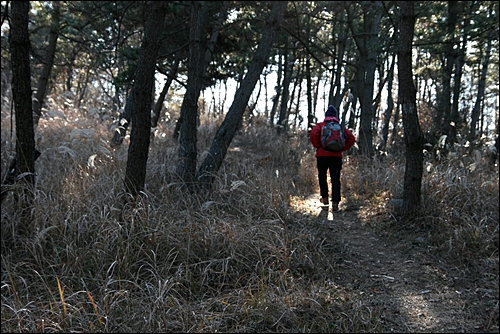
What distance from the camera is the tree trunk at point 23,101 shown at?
405cm

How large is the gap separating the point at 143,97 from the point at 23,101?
1452mm

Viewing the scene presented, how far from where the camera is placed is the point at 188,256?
138 inches

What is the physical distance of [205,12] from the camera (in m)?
7.34

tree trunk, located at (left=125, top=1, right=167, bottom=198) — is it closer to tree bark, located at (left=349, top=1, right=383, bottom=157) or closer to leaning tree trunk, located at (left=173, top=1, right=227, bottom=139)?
leaning tree trunk, located at (left=173, top=1, right=227, bottom=139)

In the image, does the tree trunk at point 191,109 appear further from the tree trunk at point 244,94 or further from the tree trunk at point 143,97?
the tree trunk at point 143,97

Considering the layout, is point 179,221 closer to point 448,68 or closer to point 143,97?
point 143,97

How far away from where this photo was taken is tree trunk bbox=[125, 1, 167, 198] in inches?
162

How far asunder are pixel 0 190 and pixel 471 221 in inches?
212

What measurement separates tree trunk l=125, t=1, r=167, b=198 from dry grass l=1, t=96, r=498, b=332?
0.31 m

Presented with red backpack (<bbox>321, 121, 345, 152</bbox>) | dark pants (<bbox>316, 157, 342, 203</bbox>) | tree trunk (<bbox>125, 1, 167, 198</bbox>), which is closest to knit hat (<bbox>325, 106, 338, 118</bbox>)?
red backpack (<bbox>321, 121, 345, 152</bbox>)

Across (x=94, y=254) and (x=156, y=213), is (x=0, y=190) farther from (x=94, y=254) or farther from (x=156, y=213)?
(x=156, y=213)

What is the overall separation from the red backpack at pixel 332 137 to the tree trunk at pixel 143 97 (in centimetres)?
310

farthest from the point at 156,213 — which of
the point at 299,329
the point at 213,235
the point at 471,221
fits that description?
the point at 471,221

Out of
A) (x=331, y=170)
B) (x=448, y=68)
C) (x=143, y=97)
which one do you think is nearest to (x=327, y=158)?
(x=331, y=170)
